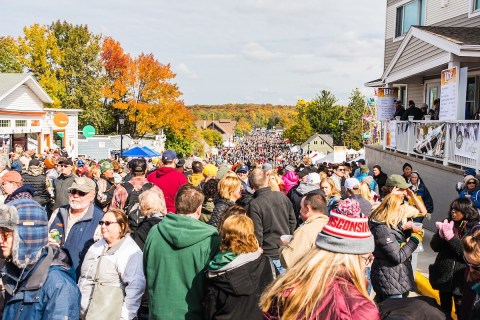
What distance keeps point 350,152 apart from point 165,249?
45.5m

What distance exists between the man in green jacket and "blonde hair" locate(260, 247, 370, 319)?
1.58m

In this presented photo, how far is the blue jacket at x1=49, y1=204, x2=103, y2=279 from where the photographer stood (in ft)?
16.3

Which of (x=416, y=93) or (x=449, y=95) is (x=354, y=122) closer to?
(x=416, y=93)

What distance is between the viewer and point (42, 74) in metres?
51.2

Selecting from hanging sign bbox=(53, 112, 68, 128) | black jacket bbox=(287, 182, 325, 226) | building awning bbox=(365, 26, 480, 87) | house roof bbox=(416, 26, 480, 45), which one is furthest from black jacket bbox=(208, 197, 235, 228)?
hanging sign bbox=(53, 112, 68, 128)

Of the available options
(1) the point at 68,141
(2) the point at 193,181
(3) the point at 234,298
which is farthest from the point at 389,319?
(1) the point at 68,141

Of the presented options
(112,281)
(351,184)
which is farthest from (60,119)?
Answer: (112,281)

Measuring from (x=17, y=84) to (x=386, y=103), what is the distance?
20880mm

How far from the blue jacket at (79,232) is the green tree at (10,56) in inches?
1909

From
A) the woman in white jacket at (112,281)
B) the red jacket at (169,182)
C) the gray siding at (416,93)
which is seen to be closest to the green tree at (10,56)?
the gray siding at (416,93)

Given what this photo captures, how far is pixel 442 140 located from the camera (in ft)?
43.8

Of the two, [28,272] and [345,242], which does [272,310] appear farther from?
[28,272]

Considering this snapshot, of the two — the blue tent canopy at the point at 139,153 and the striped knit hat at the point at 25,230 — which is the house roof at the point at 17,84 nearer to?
the blue tent canopy at the point at 139,153

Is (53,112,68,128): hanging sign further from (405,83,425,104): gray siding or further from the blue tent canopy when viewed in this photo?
(405,83,425,104): gray siding
